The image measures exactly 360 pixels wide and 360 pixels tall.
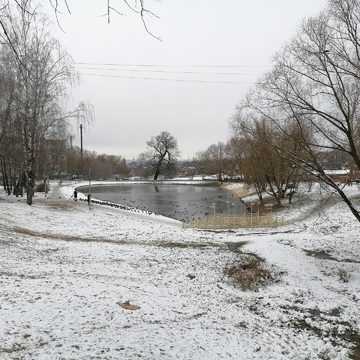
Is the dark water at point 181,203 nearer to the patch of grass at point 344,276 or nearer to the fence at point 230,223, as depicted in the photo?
the fence at point 230,223

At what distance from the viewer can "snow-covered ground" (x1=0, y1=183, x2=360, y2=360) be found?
5902 millimetres

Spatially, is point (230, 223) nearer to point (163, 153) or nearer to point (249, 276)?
point (249, 276)

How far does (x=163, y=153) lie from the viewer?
10025cm

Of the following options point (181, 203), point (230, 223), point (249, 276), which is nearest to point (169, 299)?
point (249, 276)

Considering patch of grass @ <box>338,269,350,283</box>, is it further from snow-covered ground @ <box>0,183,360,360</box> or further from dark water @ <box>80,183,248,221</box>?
dark water @ <box>80,183,248,221</box>

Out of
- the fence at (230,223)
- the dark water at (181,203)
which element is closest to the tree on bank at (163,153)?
the dark water at (181,203)

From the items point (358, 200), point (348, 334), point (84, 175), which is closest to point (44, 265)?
point (348, 334)

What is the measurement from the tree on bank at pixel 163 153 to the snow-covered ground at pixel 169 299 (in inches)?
3253

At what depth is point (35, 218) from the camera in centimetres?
1970

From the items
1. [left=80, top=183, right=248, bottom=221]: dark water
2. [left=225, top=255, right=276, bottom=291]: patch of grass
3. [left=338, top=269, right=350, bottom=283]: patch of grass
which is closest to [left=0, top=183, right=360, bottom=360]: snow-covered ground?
[left=338, top=269, right=350, bottom=283]: patch of grass

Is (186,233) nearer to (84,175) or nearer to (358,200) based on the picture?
(358,200)

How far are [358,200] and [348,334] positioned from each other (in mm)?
27437

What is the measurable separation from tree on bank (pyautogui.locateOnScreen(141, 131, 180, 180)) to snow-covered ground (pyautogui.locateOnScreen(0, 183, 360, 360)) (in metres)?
82.6

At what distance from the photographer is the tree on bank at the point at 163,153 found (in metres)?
99.6
